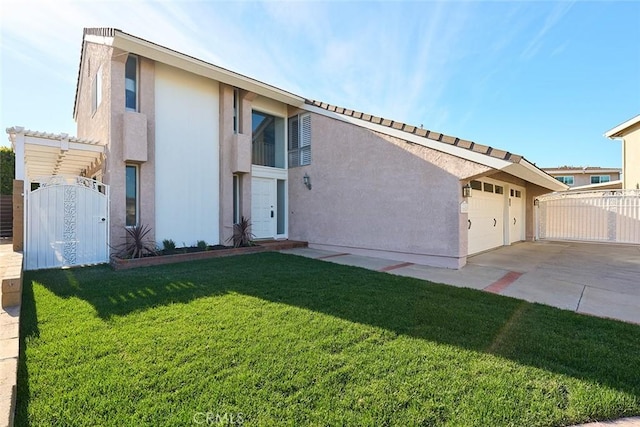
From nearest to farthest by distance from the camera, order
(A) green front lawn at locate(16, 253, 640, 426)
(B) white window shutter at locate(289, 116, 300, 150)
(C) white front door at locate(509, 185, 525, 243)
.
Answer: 1. (A) green front lawn at locate(16, 253, 640, 426)
2. (B) white window shutter at locate(289, 116, 300, 150)
3. (C) white front door at locate(509, 185, 525, 243)

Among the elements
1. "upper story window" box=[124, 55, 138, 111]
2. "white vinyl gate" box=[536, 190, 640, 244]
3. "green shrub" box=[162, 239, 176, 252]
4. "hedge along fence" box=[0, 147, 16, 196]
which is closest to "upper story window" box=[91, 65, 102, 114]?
"upper story window" box=[124, 55, 138, 111]

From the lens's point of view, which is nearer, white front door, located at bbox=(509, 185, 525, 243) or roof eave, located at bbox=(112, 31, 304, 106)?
roof eave, located at bbox=(112, 31, 304, 106)

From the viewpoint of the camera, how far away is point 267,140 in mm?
14828

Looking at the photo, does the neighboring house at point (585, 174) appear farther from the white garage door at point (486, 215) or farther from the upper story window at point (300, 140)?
the upper story window at point (300, 140)

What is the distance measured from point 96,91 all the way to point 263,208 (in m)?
8.30

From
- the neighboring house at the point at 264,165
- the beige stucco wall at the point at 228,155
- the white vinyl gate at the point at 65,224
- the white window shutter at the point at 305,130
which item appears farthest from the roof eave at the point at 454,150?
the white vinyl gate at the point at 65,224

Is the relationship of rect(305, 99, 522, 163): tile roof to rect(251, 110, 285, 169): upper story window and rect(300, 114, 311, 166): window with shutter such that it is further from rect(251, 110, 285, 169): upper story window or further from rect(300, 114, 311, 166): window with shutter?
rect(251, 110, 285, 169): upper story window

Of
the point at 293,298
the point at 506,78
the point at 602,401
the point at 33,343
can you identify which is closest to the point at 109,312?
the point at 33,343

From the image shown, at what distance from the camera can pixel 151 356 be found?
147 inches

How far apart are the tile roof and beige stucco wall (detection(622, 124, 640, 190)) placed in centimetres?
1804

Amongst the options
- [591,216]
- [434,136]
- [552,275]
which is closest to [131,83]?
[434,136]

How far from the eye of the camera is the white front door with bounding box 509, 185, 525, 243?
16172mm

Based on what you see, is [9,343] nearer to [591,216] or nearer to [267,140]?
[267,140]

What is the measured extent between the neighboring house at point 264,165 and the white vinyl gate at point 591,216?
421cm
